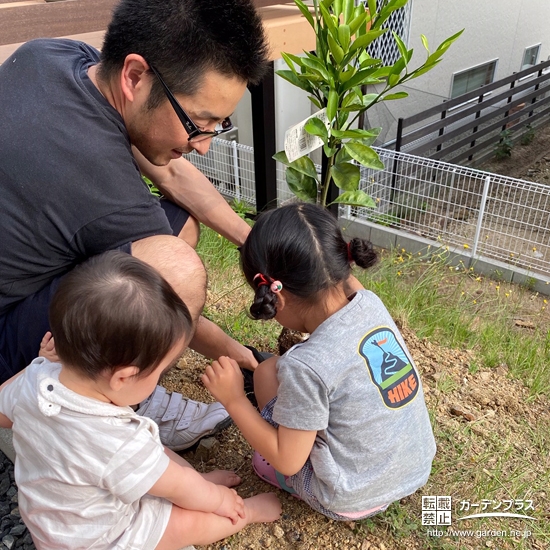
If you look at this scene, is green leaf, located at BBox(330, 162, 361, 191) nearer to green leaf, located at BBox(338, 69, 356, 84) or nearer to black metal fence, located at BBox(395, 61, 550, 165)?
green leaf, located at BBox(338, 69, 356, 84)

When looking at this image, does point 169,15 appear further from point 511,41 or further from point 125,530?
point 511,41

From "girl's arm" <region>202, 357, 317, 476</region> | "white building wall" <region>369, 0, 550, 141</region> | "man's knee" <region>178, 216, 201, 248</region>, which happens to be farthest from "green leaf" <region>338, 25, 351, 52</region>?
"white building wall" <region>369, 0, 550, 141</region>

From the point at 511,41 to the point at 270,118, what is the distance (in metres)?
8.08

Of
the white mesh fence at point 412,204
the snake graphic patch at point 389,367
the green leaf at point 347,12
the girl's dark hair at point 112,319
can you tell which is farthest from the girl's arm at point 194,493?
the white mesh fence at point 412,204

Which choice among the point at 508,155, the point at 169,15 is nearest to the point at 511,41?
the point at 508,155

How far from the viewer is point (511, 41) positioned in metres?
9.26

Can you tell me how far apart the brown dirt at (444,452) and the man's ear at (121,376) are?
70 centimetres

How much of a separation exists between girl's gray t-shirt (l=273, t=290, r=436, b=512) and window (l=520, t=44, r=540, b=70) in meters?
10.3

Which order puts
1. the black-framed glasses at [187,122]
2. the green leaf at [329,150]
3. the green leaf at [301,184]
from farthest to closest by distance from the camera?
the green leaf at [301,184]
the green leaf at [329,150]
the black-framed glasses at [187,122]

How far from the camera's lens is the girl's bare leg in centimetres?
146

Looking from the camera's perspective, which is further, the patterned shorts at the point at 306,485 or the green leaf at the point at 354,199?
the green leaf at the point at 354,199

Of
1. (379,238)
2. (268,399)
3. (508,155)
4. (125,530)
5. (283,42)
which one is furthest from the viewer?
(508,155)

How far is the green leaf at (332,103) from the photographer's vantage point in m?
1.96

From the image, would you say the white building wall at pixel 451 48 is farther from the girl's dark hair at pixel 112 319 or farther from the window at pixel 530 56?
the girl's dark hair at pixel 112 319
